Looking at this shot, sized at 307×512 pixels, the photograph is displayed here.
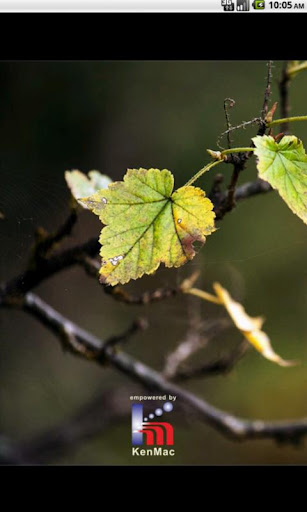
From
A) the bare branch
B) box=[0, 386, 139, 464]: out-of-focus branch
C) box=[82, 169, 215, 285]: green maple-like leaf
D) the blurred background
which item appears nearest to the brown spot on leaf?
box=[82, 169, 215, 285]: green maple-like leaf

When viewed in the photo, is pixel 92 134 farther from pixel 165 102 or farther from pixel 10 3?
pixel 10 3

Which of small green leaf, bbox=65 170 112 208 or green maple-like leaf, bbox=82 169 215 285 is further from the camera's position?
small green leaf, bbox=65 170 112 208

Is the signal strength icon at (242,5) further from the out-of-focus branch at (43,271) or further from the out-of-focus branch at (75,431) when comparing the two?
the out-of-focus branch at (75,431)

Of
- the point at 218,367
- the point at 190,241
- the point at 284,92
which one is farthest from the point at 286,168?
the point at 218,367

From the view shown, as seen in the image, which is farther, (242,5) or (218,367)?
(218,367)

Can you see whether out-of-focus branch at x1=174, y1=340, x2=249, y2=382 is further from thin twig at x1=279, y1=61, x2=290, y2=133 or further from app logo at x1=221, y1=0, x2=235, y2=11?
app logo at x1=221, y1=0, x2=235, y2=11

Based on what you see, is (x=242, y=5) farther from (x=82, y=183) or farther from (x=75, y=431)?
(x=75, y=431)

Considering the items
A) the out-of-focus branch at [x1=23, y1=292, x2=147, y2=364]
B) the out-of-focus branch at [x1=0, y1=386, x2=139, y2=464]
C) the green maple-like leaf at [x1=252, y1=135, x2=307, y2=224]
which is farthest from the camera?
the out-of-focus branch at [x1=0, y1=386, x2=139, y2=464]

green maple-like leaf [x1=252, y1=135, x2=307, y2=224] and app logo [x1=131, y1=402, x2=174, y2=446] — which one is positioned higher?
green maple-like leaf [x1=252, y1=135, x2=307, y2=224]
